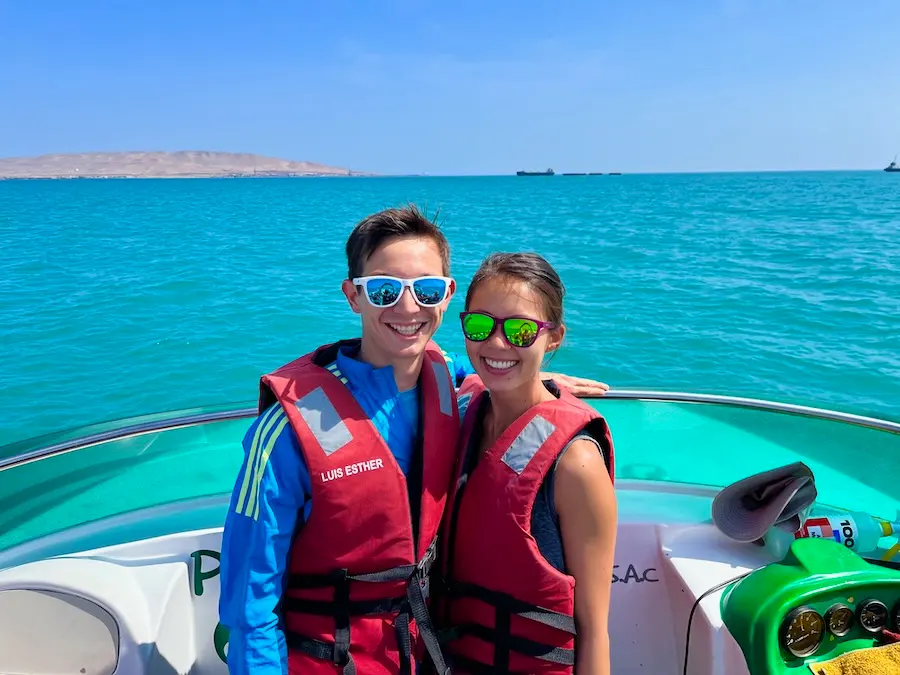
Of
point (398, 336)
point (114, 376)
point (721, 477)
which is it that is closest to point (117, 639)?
point (398, 336)

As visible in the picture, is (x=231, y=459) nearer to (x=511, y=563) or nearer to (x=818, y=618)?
(x=511, y=563)

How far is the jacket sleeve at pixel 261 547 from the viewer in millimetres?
1441

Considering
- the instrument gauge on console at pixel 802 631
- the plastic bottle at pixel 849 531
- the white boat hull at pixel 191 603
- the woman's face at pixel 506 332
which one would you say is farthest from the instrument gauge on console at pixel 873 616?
the woman's face at pixel 506 332

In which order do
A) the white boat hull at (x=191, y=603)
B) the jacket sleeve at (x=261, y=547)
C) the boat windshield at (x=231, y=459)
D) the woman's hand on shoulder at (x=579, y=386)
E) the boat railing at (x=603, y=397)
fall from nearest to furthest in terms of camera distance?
the jacket sleeve at (x=261, y=547) → the white boat hull at (x=191, y=603) → the woman's hand on shoulder at (x=579, y=386) → the boat railing at (x=603, y=397) → the boat windshield at (x=231, y=459)

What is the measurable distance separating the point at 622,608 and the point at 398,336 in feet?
4.57

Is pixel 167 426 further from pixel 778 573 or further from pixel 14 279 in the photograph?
pixel 14 279

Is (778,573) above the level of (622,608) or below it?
above

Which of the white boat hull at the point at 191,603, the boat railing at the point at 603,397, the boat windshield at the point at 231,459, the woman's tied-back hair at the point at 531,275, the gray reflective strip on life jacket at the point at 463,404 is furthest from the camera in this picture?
the boat windshield at the point at 231,459

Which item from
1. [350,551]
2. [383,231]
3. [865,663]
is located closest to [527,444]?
[350,551]

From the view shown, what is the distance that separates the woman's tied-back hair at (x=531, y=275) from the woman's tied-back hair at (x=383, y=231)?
15 centimetres

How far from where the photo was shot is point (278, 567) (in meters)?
1.47

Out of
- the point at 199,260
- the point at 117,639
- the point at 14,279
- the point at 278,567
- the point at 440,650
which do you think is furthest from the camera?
the point at 199,260

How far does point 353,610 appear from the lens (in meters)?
1.58

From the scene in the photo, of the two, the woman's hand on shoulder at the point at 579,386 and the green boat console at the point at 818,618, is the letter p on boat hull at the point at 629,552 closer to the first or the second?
the green boat console at the point at 818,618
